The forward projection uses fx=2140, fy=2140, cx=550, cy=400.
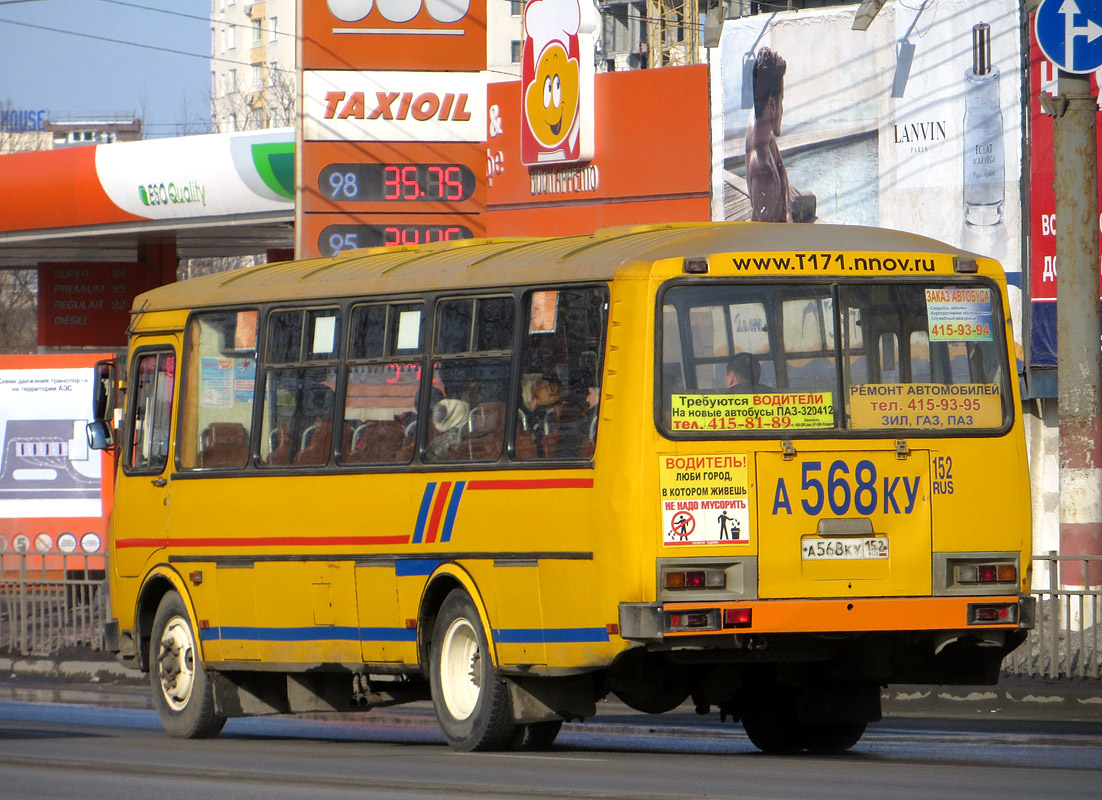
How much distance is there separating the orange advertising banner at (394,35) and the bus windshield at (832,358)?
573 inches

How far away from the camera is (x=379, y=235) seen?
83.2ft

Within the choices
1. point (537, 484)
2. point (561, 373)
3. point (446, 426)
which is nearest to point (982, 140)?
point (446, 426)

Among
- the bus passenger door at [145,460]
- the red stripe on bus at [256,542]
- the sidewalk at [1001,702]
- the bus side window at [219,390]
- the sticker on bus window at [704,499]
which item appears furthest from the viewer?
the sidewalk at [1001,702]

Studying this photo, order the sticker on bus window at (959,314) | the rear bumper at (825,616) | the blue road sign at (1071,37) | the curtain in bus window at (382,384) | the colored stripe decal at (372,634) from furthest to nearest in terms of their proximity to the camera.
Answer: the blue road sign at (1071,37)
the curtain in bus window at (382,384)
the sticker on bus window at (959,314)
the colored stripe decal at (372,634)
the rear bumper at (825,616)

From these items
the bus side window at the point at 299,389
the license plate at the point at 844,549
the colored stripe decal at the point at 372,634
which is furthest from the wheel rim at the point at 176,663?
the license plate at the point at 844,549

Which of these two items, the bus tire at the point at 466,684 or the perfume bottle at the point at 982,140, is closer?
the bus tire at the point at 466,684

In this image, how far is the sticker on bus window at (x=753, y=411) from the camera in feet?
35.8

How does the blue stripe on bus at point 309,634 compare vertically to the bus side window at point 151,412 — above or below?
below

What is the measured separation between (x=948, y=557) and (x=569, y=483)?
2014 mm

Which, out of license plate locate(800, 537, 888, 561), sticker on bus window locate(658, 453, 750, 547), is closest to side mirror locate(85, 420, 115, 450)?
sticker on bus window locate(658, 453, 750, 547)

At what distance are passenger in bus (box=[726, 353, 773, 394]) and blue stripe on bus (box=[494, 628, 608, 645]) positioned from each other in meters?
1.45

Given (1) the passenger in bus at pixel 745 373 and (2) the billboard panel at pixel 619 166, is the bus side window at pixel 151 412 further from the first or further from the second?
(2) the billboard panel at pixel 619 166

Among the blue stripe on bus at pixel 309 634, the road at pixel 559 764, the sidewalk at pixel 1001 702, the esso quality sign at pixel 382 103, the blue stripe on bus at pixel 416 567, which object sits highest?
the esso quality sign at pixel 382 103

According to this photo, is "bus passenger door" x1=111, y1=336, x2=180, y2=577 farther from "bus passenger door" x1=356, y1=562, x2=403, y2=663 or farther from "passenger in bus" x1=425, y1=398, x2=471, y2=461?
"passenger in bus" x1=425, y1=398, x2=471, y2=461
